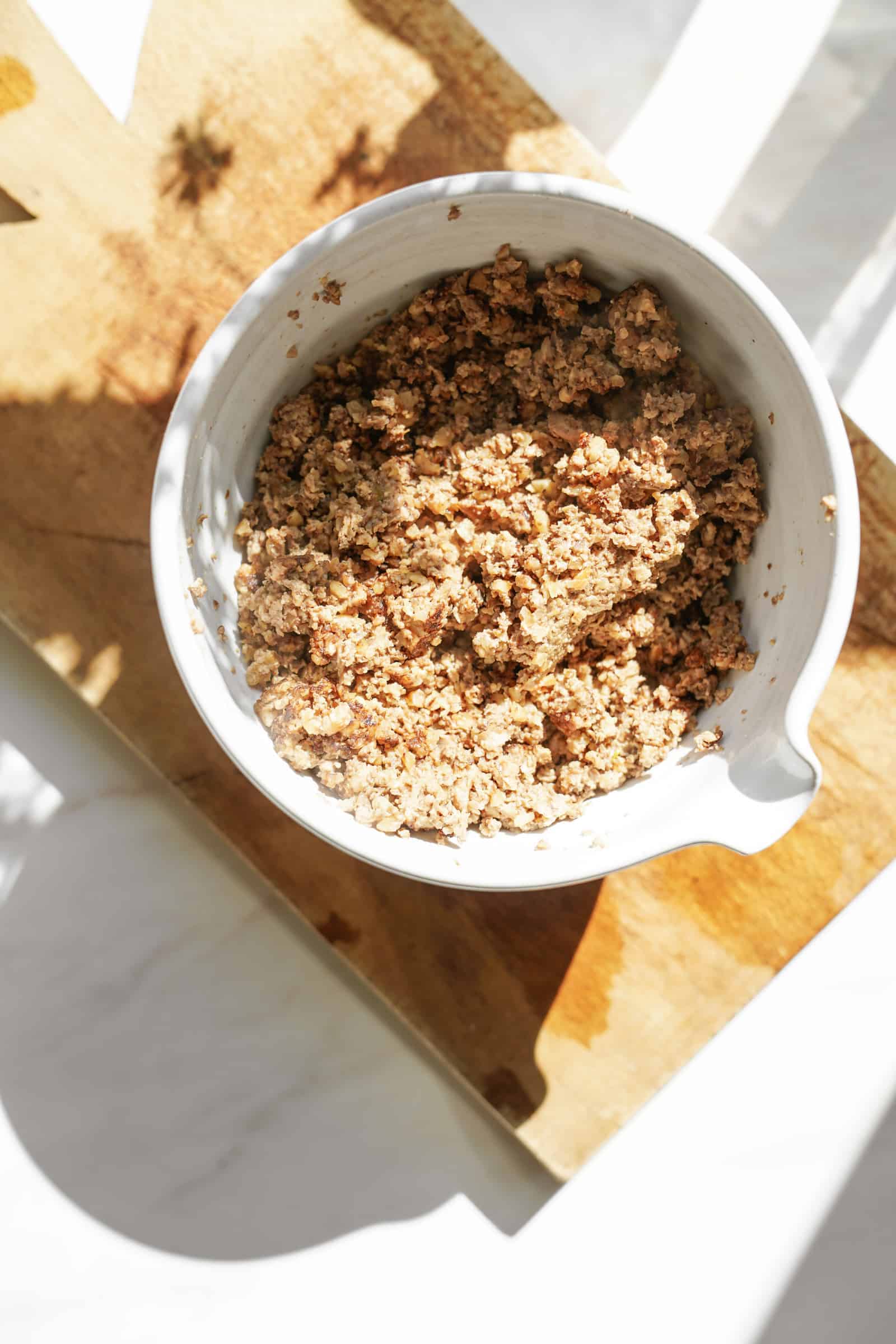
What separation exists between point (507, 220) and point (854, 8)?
0.90m

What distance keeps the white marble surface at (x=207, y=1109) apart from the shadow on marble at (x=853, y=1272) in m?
0.17

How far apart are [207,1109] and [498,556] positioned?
0.86 meters

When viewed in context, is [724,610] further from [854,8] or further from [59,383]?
[854,8]

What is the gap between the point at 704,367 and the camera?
97 cm

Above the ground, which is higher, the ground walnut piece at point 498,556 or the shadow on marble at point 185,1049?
the ground walnut piece at point 498,556

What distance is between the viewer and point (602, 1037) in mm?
1140

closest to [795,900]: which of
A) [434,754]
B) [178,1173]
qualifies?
[434,754]

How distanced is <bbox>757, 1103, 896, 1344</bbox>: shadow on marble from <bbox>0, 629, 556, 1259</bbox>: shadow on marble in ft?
1.11

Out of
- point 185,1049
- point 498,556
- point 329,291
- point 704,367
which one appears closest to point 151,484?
point 329,291

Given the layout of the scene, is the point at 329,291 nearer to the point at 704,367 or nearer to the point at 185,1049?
the point at 704,367

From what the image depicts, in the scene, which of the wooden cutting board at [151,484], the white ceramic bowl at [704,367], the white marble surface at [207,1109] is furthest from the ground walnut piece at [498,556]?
the white marble surface at [207,1109]

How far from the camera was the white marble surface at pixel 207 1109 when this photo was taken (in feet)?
3.85

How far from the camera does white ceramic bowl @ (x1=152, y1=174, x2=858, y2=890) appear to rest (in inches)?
32.7

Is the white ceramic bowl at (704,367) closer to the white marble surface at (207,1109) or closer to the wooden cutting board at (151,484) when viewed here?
the wooden cutting board at (151,484)
